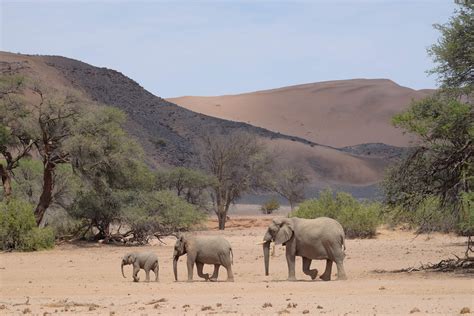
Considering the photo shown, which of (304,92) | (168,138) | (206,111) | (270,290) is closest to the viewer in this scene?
(270,290)

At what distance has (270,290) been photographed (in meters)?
17.4

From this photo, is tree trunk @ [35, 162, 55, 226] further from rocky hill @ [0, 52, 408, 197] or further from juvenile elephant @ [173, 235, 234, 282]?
rocky hill @ [0, 52, 408, 197]

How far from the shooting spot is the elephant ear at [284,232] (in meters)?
19.6

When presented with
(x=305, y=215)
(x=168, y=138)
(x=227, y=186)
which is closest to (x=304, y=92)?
(x=168, y=138)

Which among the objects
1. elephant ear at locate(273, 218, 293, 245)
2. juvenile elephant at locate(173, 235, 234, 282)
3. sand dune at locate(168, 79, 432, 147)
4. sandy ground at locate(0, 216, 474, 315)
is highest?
sand dune at locate(168, 79, 432, 147)

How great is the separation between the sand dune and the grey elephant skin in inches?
3845

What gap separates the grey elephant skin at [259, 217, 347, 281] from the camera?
1936 cm

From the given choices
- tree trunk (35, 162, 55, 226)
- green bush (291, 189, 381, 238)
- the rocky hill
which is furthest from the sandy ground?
the rocky hill

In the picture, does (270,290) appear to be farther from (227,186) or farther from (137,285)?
(227,186)

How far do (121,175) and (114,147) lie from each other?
1.31 meters

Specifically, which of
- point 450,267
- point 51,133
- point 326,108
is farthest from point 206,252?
point 326,108

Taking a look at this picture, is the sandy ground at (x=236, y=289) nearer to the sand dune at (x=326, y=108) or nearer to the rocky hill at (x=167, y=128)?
the rocky hill at (x=167, y=128)

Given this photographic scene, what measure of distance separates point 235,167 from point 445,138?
3757 centimetres

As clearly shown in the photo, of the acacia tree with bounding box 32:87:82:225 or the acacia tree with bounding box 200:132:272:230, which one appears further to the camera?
the acacia tree with bounding box 200:132:272:230
